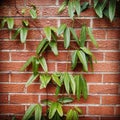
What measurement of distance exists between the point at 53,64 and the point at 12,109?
1.53 ft

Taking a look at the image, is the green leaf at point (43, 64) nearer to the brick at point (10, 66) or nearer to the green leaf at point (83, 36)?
the brick at point (10, 66)

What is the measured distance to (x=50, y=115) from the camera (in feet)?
5.65

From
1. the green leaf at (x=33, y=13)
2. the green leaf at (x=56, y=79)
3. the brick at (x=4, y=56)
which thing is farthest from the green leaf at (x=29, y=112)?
the green leaf at (x=33, y=13)

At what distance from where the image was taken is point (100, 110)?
1.87 meters

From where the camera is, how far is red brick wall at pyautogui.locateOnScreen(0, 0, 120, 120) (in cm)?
178

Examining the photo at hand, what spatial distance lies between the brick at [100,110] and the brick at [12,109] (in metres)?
0.51

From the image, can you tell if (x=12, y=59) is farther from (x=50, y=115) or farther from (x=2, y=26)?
(x=50, y=115)

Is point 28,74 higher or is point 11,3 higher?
point 11,3

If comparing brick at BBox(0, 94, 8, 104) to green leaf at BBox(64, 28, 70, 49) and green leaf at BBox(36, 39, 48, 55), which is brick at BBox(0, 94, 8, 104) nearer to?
green leaf at BBox(36, 39, 48, 55)

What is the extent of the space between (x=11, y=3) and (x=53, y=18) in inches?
12.6

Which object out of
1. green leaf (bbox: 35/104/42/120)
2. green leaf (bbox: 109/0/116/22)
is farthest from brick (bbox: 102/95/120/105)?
green leaf (bbox: 109/0/116/22)

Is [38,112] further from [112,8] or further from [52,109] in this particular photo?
[112,8]

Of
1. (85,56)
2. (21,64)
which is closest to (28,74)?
(21,64)

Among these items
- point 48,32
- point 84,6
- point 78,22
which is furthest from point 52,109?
point 84,6
